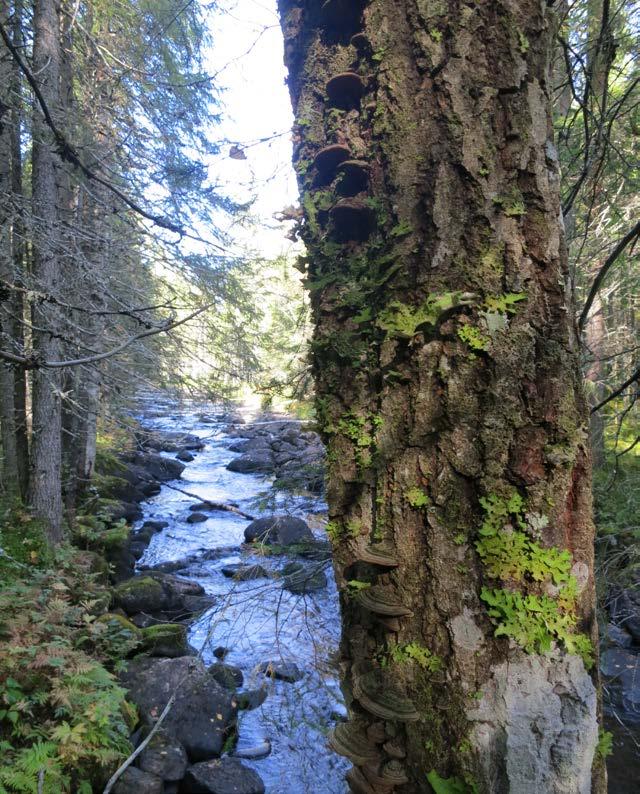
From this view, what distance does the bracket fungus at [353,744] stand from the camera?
3.85ft

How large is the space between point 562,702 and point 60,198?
906cm

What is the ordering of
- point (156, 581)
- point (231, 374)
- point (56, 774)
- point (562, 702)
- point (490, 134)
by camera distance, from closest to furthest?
point (562, 702), point (490, 134), point (56, 774), point (156, 581), point (231, 374)

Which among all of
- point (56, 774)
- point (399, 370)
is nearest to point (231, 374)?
point (56, 774)

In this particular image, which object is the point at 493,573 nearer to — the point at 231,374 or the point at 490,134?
the point at 490,134

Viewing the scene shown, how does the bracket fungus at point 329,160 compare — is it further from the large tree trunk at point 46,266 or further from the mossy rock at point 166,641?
the mossy rock at point 166,641

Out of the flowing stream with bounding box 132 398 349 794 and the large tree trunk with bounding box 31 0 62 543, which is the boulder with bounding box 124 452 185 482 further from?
the large tree trunk with bounding box 31 0 62 543

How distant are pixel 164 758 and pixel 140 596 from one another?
2.98m

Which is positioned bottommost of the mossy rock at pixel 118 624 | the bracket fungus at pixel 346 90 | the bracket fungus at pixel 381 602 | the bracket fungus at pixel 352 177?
the mossy rock at pixel 118 624

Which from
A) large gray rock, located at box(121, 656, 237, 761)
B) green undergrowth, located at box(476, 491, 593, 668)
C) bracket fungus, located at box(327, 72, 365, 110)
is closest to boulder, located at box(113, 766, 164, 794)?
large gray rock, located at box(121, 656, 237, 761)

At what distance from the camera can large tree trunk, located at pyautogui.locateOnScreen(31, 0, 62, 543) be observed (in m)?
6.07

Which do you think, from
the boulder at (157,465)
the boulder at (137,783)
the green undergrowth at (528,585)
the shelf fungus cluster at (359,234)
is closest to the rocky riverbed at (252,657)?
the boulder at (137,783)

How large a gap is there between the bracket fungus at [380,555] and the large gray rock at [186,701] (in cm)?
436

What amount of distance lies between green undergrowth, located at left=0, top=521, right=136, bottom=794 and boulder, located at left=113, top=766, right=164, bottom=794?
0.46ft

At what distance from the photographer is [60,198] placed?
788 cm
